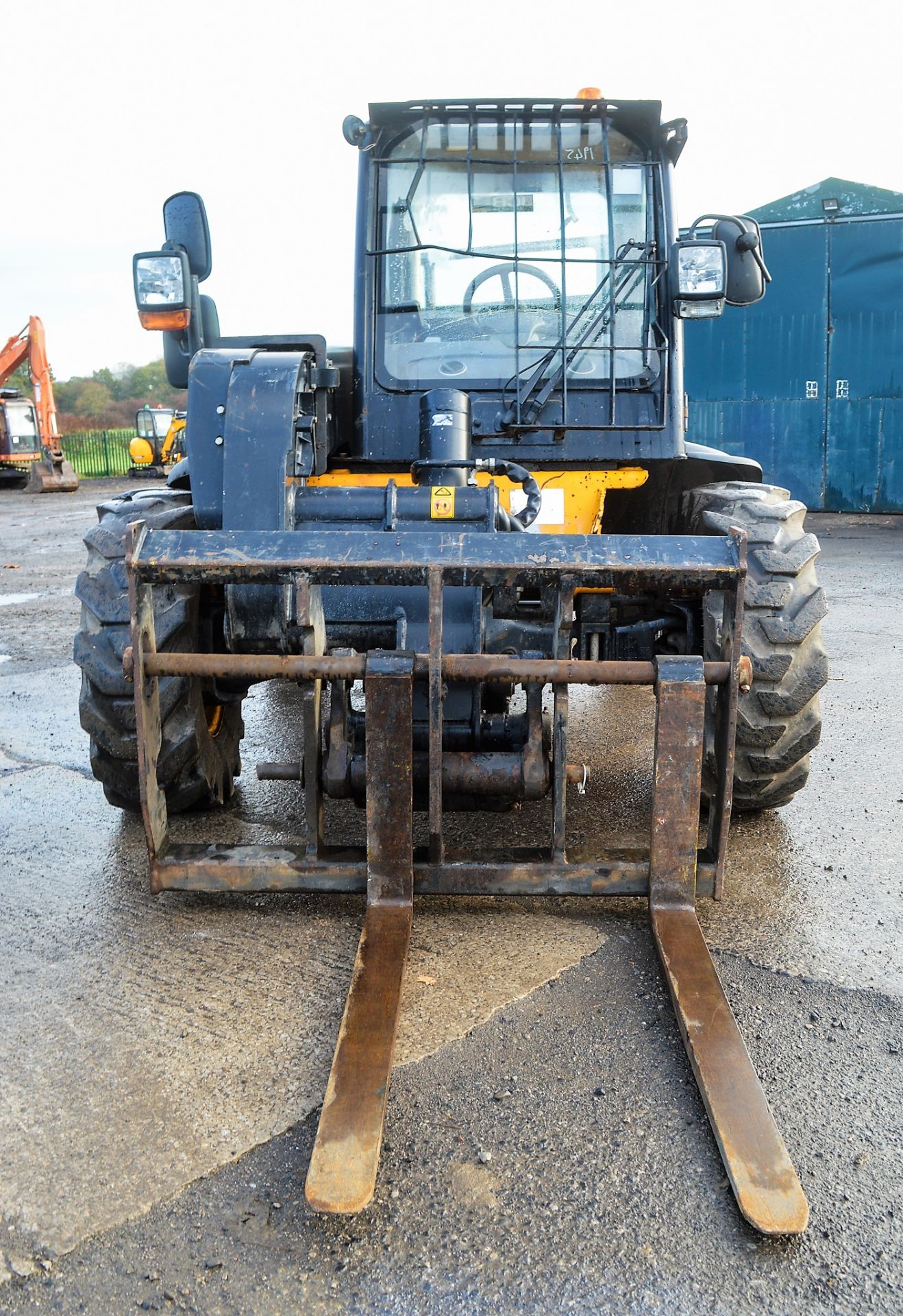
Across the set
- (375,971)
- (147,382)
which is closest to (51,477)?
(375,971)

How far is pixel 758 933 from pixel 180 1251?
6.43ft

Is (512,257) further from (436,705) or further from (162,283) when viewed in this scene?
(436,705)

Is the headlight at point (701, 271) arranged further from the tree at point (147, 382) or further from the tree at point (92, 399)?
the tree at point (147, 382)

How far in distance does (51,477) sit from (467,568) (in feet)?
87.0

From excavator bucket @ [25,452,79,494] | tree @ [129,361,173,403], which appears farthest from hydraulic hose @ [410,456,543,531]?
tree @ [129,361,173,403]

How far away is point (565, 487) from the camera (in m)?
4.22

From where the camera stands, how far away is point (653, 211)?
14.3ft

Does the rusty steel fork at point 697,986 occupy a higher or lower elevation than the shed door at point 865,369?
lower

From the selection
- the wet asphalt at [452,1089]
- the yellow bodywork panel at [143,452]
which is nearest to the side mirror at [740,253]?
the wet asphalt at [452,1089]

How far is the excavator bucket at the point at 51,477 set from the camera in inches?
1075

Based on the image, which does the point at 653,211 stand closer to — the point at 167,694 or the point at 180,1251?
the point at 167,694

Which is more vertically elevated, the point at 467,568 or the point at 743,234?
the point at 743,234

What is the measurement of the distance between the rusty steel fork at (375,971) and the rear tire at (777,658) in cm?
111

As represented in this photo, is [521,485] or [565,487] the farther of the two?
[565,487]
